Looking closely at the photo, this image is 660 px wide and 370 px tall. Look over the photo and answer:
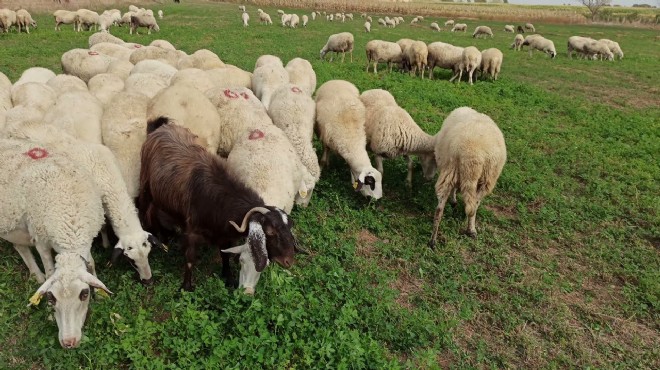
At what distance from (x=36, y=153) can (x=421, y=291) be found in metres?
4.57

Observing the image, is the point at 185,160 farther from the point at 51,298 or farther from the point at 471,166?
the point at 471,166

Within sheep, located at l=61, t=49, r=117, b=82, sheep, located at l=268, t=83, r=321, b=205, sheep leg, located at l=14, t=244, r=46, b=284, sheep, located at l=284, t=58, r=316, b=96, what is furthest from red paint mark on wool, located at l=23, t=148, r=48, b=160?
sheep, located at l=61, t=49, r=117, b=82

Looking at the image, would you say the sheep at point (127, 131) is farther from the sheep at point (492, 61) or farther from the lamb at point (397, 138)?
the sheep at point (492, 61)

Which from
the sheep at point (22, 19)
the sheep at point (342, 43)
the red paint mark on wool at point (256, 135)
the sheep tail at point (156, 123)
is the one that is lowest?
the red paint mark on wool at point (256, 135)

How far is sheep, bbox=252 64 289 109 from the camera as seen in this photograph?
26.6ft

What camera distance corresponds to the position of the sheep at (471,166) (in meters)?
5.75

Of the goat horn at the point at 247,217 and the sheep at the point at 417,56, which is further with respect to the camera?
the sheep at the point at 417,56

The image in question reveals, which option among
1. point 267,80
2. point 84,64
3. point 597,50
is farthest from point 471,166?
point 597,50

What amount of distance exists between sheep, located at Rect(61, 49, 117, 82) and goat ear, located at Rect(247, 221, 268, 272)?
25.8 ft

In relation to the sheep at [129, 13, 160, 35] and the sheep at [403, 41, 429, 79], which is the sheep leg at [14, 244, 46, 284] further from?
the sheep at [129, 13, 160, 35]

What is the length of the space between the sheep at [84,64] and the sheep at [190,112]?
15.0ft

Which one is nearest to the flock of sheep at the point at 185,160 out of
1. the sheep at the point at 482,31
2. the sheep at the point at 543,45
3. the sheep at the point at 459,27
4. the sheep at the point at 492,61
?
the sheep at the point at 492,61

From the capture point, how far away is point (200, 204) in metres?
4.41

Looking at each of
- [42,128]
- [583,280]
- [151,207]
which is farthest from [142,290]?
[583,280]
